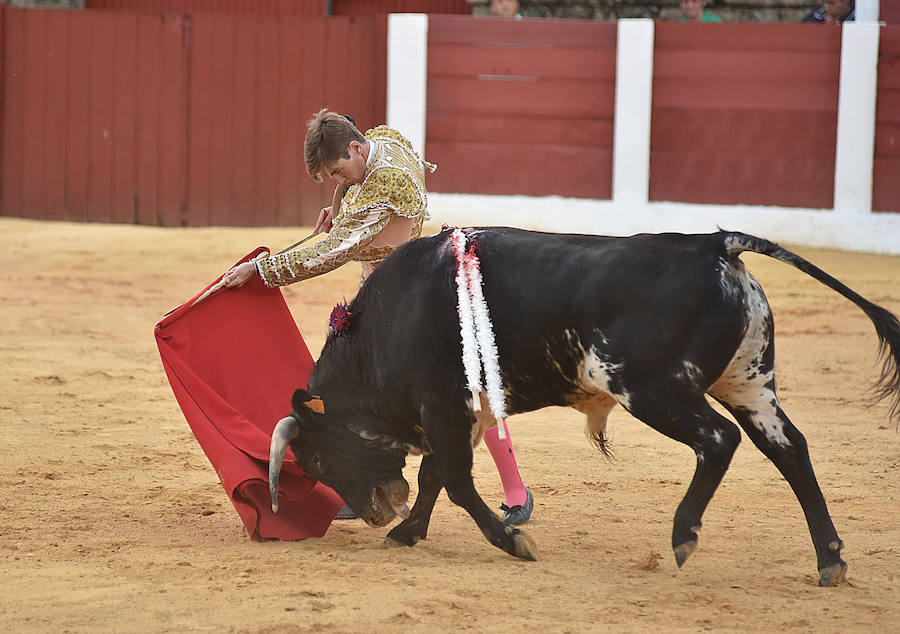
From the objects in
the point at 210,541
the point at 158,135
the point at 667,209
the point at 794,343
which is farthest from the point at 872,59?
the point at 210,541

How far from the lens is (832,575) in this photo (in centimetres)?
274

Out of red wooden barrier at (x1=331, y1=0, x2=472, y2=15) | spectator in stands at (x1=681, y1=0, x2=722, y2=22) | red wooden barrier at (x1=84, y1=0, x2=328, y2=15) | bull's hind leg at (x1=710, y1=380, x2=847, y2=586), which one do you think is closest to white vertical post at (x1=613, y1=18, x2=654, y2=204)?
spectator in stands at (x1=681, y1=0, x2=722, y2=22)

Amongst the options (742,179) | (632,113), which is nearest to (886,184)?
(742,179)

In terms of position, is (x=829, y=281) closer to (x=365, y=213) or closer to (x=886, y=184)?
(x=365, y=213)

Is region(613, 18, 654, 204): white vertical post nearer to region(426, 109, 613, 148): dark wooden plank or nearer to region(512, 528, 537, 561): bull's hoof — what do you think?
region(426, 109, 613, 148): dark wooden plank

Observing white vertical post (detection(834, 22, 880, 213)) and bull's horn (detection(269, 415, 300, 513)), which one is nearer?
bull's horn (detection(269, 415, 300, 513))

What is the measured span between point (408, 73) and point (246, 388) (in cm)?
606

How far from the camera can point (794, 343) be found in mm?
6238

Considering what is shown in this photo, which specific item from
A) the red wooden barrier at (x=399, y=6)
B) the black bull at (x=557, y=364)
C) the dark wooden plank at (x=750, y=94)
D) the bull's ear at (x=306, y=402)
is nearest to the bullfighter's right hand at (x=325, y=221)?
the black bull at (x=557, y=364)

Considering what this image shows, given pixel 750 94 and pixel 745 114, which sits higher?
pixel 750 94

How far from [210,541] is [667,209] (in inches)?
252

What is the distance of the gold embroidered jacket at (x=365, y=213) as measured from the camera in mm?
3184

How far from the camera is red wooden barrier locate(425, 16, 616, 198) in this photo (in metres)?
9.02

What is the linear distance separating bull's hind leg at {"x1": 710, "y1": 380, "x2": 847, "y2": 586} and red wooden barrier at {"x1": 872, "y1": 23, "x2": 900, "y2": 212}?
20.9 feet
